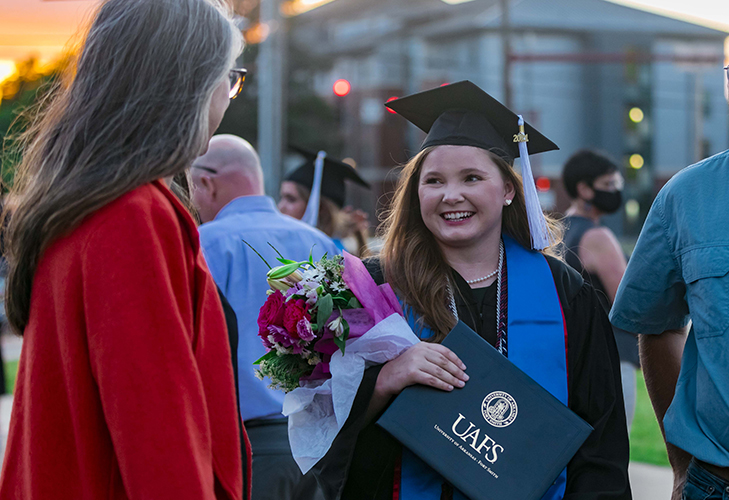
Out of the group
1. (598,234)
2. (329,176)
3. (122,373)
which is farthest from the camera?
(329,176)

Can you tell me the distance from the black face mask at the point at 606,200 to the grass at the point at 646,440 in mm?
1823

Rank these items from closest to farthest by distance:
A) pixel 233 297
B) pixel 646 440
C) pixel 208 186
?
pixel 233 297 < pixel 208 186 < pixel 646 440

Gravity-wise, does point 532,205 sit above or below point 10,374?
above

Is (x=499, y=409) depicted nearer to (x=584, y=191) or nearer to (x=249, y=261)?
(x=249, y=261)

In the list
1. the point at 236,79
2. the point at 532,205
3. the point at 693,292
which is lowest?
the point at 693,292

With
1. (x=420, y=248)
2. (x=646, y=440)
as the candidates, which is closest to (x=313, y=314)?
(x=420, y=248)

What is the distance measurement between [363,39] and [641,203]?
20.8 meters

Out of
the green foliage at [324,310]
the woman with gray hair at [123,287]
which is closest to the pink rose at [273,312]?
the green foliage at [324,310]

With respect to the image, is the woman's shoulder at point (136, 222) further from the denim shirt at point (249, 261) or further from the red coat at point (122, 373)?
the denim shirt at point (249, 261)

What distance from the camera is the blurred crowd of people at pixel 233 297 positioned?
1320 mm

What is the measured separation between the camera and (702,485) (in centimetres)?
197

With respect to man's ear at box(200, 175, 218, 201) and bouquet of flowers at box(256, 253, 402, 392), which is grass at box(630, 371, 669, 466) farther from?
bouquet of flowers at box(256, 253, 402, 392)

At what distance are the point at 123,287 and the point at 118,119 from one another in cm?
35

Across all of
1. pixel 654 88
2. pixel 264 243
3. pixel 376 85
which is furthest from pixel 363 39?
pixel 264 243
